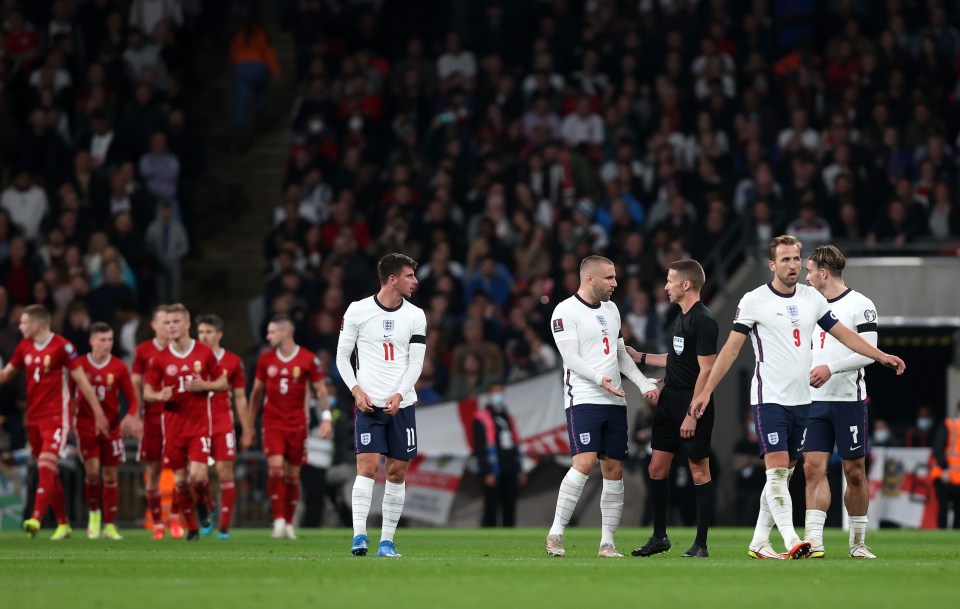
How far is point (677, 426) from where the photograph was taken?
13.9 metres

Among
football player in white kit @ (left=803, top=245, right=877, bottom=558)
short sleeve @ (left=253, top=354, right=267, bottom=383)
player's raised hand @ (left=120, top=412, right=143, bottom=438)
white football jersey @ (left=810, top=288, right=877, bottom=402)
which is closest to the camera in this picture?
football player in white kit @ (left=803, top=245, right=877, bottom=558)

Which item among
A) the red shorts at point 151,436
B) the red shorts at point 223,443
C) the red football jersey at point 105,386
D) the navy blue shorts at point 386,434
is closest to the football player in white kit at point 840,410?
the navy blue shorts at point 386,434

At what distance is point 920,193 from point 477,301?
7.13 meters

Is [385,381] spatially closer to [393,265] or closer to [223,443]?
[393,265]

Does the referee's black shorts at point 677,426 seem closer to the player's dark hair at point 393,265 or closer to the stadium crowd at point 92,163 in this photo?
the player's dark hair at point 393,265

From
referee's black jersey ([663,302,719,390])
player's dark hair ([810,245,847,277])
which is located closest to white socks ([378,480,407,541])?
referee's black jersey ([663,302,719,390])

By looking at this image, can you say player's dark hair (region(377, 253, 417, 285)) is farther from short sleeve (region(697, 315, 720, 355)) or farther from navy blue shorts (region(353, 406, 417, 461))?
short sleeve (region(697, 315, 720, 355))

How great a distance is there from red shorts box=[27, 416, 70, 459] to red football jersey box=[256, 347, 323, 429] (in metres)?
2.20

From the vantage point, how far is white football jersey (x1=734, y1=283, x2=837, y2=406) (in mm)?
13539

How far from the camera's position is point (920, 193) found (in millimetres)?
26828

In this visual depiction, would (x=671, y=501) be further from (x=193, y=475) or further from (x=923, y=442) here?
(x=193, y=475)

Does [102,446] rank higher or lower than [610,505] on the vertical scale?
higher

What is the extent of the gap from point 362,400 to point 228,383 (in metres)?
4.86

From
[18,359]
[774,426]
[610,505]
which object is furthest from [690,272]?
[18,359]
